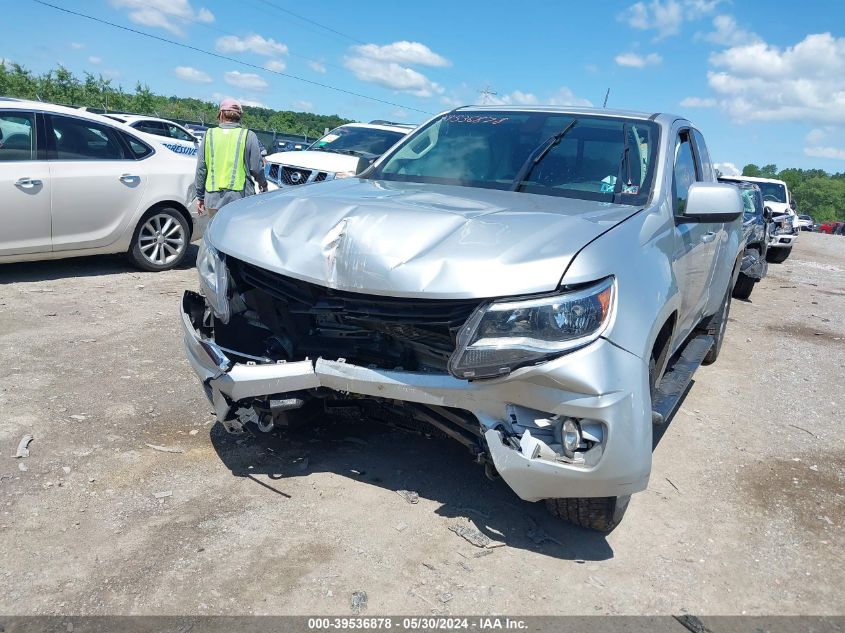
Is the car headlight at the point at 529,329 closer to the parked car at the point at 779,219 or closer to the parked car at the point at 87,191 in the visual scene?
the parked car at the point at 87,191

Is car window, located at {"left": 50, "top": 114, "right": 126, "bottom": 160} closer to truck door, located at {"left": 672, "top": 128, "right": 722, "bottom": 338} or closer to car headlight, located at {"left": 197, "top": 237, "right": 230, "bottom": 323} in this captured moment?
car headlight, located at {"left": 197, "top": 237, "right": 230, "bottom": 323}

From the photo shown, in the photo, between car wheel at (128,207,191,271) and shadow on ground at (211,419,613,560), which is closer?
shadow on ground at (211,419,613,560)

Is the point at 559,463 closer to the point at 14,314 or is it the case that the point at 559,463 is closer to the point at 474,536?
the point at 474,536

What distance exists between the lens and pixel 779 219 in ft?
52.1

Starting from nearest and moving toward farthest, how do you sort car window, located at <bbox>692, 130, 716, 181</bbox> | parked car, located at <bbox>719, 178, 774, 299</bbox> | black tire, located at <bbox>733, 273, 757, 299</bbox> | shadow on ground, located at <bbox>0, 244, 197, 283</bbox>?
1. car window, located at <bbox>692, 130, 716, 181</bbox>
2. shadow on ground, located at <bbox>0, 244, 197, 283</bbox>
3. parked car, located at <bbox>719, 178, 774, 299</bbox>
4. black tire, located at <bbox>733, 273, 757, 299</bbox>

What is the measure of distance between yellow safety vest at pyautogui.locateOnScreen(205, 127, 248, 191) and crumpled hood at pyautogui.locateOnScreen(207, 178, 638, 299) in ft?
11.0

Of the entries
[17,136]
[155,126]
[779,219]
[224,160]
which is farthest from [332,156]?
[155,126]

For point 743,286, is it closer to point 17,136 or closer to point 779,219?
point 779,219

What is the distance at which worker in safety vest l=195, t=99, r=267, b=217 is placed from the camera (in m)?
6.70

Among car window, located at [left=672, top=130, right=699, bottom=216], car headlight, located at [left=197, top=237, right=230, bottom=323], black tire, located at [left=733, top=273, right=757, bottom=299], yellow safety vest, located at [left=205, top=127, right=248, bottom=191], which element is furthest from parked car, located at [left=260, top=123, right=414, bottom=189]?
car headlight, located at [left=197, top=237, right=230, bottom=323]

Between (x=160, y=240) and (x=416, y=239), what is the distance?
5739 mm

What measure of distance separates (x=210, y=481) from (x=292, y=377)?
2.85 ft

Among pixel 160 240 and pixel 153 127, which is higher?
pixel 153 127

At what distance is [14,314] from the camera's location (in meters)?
5.86
